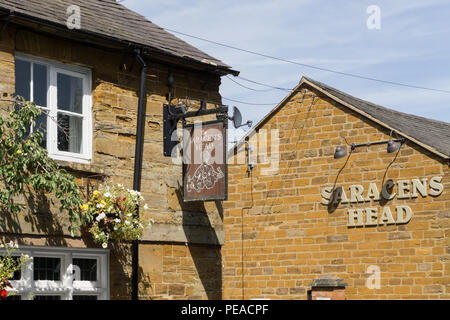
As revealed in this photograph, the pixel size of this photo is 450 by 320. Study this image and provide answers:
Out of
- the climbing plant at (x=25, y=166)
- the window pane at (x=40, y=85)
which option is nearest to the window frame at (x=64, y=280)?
the climbing plant at (x=25, y=166)

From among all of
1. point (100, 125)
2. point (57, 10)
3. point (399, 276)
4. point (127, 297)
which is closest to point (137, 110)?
point (100, 125)

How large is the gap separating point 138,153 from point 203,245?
76.6 inches

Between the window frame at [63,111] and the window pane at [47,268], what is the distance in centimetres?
138

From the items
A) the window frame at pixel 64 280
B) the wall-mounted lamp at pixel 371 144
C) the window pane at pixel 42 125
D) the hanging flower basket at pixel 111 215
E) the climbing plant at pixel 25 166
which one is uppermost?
the wall-mounted lamp at pixel 371 144

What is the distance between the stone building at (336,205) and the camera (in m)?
16.8

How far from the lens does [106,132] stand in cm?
1155

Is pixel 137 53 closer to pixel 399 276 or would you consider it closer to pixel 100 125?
pixel 100 125

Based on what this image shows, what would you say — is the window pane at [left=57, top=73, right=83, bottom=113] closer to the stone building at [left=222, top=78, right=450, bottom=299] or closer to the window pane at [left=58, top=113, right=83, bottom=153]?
the window pane at [left=58, top=113, right=83, bottom=153]

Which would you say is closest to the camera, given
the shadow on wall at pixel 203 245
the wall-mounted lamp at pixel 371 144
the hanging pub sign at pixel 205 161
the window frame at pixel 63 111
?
the window frame at pixel 63 111

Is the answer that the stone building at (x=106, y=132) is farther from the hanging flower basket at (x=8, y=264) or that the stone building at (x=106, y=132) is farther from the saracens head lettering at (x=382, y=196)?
the saracens head lettering at (x=382, y=196)

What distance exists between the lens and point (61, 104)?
11.2 metres

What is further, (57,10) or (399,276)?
(399,276)
